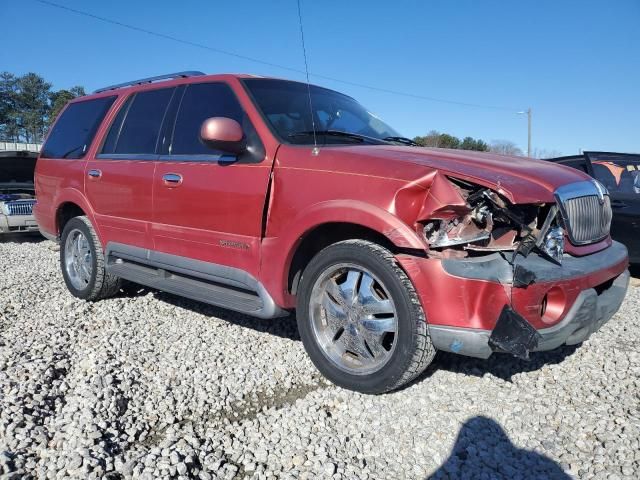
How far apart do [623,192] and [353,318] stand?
5018mm

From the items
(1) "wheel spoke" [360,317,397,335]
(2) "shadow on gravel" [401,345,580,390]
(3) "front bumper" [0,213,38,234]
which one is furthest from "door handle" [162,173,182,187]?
(3) "front bumper" [0,213,38,234]

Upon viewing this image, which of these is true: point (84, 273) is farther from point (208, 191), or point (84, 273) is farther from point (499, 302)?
point (499, 302)

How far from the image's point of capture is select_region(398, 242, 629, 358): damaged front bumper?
8.02 feet

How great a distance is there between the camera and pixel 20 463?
2.20 meters

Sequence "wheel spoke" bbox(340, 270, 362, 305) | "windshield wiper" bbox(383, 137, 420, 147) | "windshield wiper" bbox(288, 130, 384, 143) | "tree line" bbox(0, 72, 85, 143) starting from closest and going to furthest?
"wheel spoke" bbox(340, 270, 362, 305) < "windshield wiper" bbox(288, 130, 384, 143) < "windshield wiper" bbox(383, 137, 420, 147) < "tree line" bbox(0, 72, 85, 143)

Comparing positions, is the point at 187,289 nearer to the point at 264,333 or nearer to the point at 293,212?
the point at 264,333

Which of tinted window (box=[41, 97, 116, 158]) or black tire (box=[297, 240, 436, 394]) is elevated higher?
tinted window (box=[41, 97, 116, 158])

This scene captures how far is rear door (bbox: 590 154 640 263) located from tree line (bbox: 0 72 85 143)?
60.5 meters

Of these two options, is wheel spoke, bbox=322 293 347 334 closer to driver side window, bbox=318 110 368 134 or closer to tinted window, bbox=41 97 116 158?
driver side window, bbox=318 110 368 134

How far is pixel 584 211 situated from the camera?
2975 mm

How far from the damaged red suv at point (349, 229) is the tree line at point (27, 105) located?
60274mm

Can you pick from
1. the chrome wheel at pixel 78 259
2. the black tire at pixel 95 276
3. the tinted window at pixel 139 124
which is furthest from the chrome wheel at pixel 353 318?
the chrome wheel at pixel 78 259

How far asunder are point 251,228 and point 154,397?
119 centimetres

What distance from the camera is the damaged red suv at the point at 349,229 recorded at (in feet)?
8.27
